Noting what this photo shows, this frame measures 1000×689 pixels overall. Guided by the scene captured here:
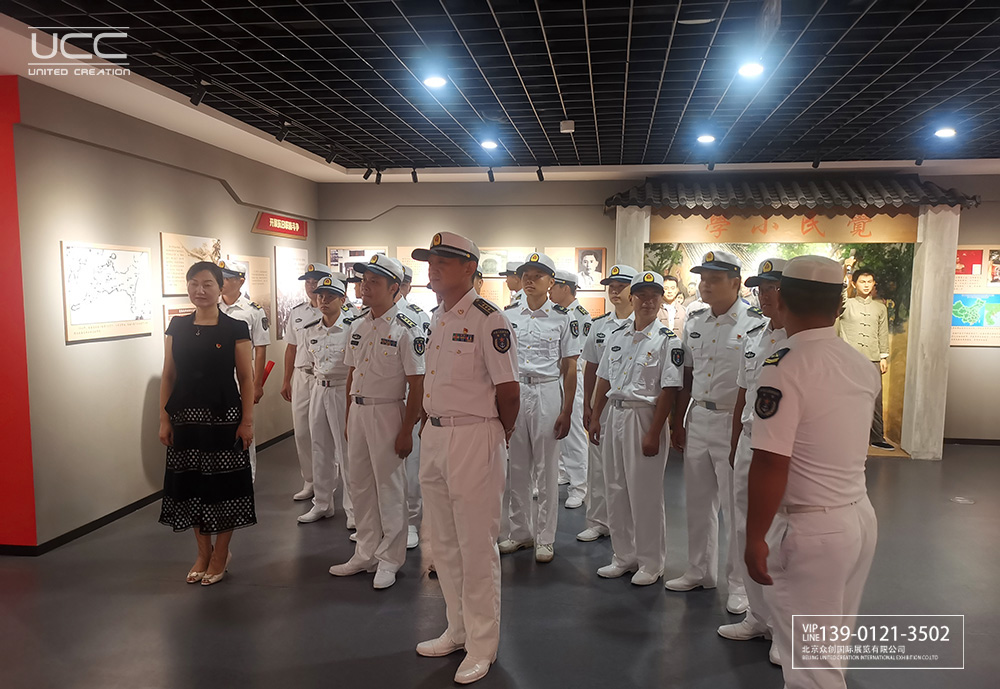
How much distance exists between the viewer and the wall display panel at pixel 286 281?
26.1 ft

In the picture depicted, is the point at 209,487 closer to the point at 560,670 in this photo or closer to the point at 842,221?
the point at 560,670

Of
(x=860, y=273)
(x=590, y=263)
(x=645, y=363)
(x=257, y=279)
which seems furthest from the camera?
(x=590, y=263)

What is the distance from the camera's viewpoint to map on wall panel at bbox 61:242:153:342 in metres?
4.63

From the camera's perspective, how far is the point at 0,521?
4.38 meters

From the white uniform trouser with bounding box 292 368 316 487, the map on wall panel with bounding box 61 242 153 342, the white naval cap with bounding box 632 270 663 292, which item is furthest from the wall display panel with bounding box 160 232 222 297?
the white naval cap with bounding box 632 270 663 292

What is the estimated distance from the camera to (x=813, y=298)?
6.71 ft

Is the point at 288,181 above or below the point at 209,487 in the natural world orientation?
above

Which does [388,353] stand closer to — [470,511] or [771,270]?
[470,511]

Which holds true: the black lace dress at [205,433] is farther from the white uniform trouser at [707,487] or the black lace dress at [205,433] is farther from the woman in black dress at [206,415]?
the white uniform trouser at [707,487]

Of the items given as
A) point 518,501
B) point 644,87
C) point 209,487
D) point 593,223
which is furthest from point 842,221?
point 209,487

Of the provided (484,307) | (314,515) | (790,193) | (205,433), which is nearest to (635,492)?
(484,307)

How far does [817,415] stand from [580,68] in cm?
329

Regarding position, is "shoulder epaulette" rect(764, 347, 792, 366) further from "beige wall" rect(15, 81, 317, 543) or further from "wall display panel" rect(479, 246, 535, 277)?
"wall display panel" rect(479, 246, 535, 277)

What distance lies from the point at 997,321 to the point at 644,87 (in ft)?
20.3
